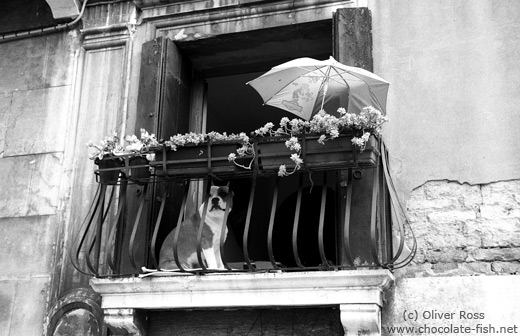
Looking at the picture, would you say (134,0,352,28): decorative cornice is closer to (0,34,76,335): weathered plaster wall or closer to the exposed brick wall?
(0,34,76,335): weathered plaster wall

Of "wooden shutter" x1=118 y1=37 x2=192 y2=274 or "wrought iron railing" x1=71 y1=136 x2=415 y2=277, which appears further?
"wooden shutter" x1=118 y1=37 x2=192 y2=274

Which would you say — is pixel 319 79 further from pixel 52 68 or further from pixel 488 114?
pixel 52 68

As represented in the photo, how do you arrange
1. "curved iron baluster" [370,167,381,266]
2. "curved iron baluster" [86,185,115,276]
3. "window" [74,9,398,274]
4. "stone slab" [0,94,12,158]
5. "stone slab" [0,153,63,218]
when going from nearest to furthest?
1. "curved iron baluster" [370,167,381,266]
2. "window" [74,9,398,274]
3. "curved iron baluster" [86,185,115,276]
4. "stone slab" [0,153,63,218]
5. "stone slab" [0,94,12,158]

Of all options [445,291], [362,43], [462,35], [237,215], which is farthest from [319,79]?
[237,215]

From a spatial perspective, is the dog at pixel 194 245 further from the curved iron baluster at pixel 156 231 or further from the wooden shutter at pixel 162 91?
the wooden shutter at pixel 162 91

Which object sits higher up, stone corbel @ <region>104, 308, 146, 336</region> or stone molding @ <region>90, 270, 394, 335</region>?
stone molding @ <region>90, 270, 394, 335</region>

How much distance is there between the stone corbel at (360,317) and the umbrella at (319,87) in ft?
4.15

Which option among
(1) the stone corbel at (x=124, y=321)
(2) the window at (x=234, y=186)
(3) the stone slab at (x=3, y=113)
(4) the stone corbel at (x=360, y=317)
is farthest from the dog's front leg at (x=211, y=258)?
(3) the stone slab at (x=3, y=113)

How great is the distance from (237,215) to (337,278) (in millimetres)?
2375

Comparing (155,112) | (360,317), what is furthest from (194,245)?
(360,317)

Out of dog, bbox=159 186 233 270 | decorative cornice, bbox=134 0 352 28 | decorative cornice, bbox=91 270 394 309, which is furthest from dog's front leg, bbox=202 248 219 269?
decorative cornice, bbox=134 0 352 28

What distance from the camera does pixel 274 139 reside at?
4.38 meters

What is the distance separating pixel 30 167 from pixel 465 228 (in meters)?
3.25

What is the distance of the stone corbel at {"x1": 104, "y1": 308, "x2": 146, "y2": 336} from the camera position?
4578 millimetres
